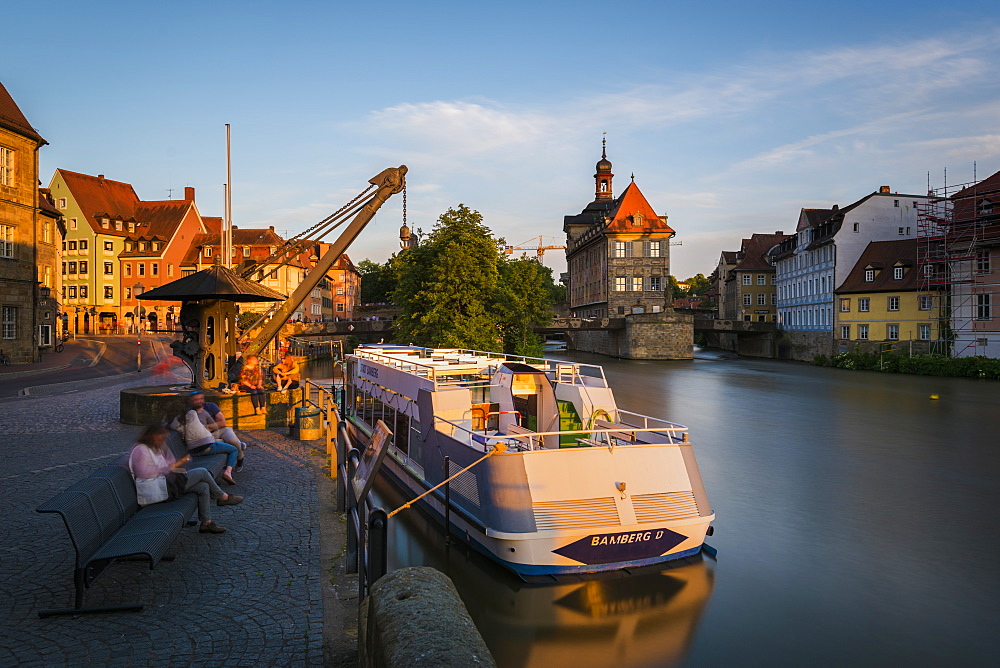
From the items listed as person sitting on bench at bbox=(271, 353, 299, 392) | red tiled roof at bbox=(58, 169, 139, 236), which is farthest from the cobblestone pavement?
red tiled roof at bbox=(58, 169, 139, 236)

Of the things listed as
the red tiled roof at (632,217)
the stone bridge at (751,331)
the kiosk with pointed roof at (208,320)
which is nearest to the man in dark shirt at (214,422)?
the kiosk with pointed roof at (208,320)

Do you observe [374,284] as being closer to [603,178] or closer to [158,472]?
[603,178]

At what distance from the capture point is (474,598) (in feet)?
36.5

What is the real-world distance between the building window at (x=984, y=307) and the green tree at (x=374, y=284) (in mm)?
88783

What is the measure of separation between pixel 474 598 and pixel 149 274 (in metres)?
85.4

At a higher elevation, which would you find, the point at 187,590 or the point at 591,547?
the point at 187,590

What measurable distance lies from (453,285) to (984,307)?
3783cm

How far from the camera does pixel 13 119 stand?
37.4 meters

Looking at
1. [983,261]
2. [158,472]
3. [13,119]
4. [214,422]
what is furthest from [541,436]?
[983,261]

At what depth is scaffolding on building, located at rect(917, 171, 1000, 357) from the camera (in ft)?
172

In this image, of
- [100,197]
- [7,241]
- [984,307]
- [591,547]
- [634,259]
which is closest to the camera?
[591,547]

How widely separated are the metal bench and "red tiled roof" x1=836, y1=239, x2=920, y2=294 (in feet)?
203

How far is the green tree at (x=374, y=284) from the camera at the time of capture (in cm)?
13012

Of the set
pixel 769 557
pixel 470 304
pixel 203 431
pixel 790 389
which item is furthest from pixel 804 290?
pixel 203 431
